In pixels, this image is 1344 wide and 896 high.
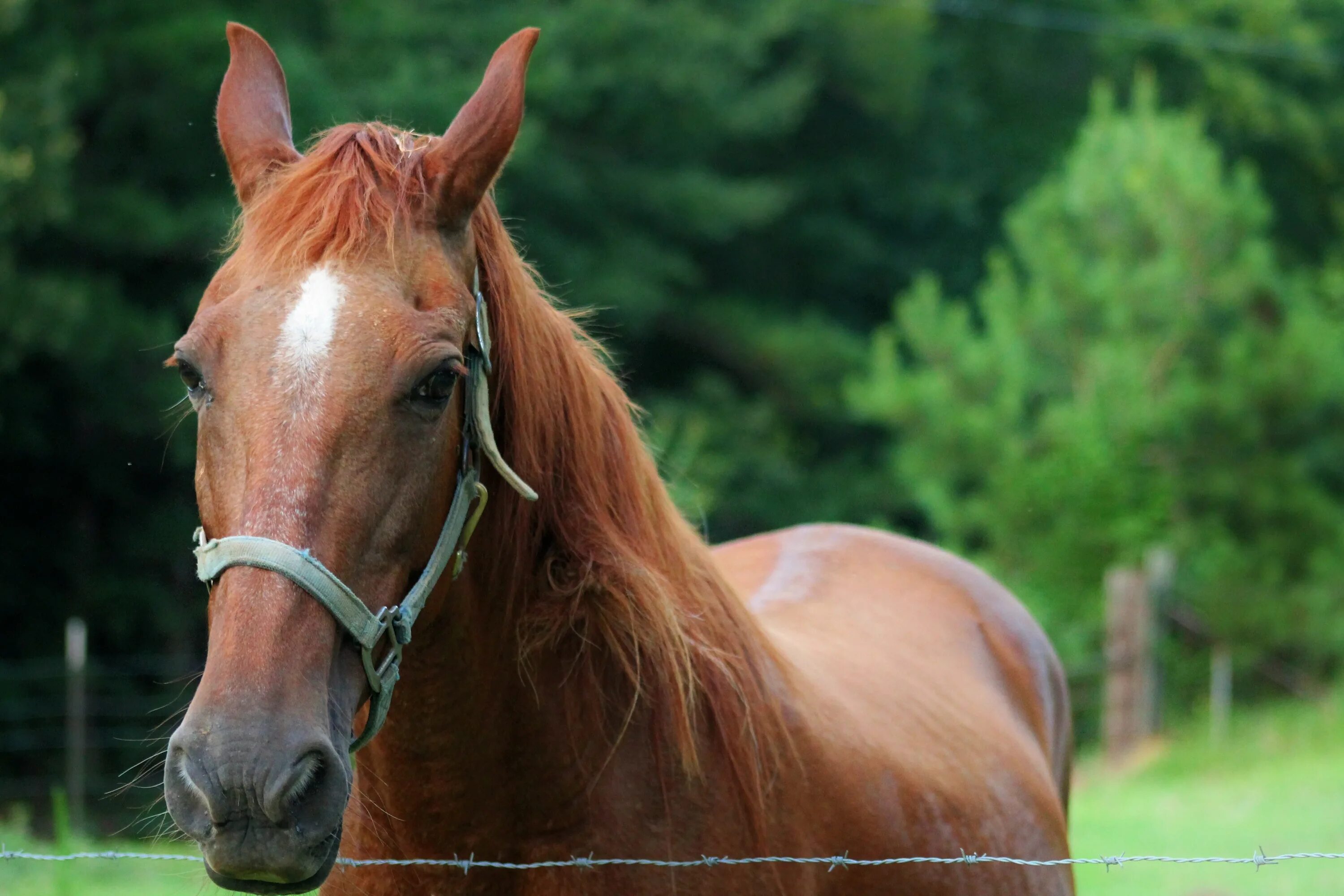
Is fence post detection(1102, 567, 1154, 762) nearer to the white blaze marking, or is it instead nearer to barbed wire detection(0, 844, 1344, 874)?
barbed wire detection(0, 844, 1344, 874)

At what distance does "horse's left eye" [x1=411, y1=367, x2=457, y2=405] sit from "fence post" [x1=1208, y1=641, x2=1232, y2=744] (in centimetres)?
1161

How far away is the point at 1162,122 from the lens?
51.9ft

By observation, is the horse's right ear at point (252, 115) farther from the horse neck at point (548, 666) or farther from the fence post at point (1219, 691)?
the fence post at point (1219, 691)

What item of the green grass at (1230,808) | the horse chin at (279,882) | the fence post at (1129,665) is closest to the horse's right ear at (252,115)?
the horse chin at (279,882)

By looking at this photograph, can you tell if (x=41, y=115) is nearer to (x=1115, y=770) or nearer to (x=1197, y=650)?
(x=1115, y=770)

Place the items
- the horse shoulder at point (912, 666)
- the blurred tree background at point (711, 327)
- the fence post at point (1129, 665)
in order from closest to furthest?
1. the horse shoulder at point (912, 666)
2. the fence post at point (1129, 665)
3. the blurred tree background at point (711, 327)

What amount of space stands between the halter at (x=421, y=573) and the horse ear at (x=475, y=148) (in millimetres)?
131

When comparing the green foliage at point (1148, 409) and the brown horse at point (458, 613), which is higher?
the brown horse at point (458, 613)

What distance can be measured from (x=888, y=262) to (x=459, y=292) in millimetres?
22247

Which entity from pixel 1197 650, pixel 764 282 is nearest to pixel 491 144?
pixel 1197 650

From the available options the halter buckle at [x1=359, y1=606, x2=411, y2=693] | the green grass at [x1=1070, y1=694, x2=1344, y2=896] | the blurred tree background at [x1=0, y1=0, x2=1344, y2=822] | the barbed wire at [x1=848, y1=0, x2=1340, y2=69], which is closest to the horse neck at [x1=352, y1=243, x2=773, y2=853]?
the halter buckle at [x1=359, y1=606, x2=411, y2=693]

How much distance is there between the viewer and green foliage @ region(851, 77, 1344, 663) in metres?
14.4

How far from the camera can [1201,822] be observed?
884cm

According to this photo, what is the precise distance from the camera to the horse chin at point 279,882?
1.71 meters
